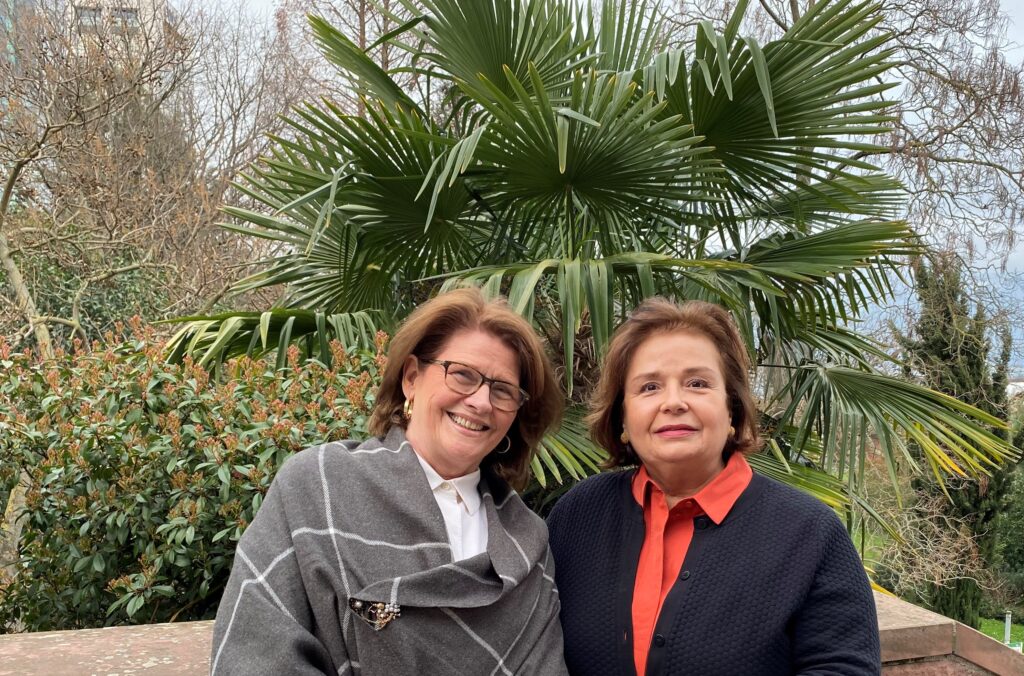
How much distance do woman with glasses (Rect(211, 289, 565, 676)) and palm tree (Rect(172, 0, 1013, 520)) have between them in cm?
135

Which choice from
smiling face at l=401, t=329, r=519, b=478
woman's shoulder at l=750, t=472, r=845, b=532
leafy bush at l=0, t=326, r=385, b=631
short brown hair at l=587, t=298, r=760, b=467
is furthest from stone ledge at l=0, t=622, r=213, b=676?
woman's shoulder at l=750, t=472, r=845, b=532

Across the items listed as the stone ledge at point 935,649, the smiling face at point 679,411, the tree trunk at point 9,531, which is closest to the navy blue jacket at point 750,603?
the smiling face at point 679,411

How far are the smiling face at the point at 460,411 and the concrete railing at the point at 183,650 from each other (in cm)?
87

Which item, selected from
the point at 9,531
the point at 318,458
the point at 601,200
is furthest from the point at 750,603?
the point at 9,531

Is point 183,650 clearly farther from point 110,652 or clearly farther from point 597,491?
point 597,491

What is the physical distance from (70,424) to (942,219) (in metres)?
11.0

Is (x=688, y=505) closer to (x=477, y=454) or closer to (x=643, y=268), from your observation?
(x=477, y=454)

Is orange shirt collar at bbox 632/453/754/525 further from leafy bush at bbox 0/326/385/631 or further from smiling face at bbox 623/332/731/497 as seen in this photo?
leafy bush at bbox 0/326/385/631

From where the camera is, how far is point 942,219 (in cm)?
1123

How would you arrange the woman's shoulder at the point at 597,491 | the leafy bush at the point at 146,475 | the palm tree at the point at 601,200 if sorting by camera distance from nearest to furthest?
1. the woman's shoulder at the point at 597,491
2. the leafy bush at the point at 146,475
3. the palm tree at the point at 601,200

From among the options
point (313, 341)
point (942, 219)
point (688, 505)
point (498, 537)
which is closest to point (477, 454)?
point (498, 537)

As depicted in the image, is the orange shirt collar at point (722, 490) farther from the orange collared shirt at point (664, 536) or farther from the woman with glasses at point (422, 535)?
the woman with glasses at point (422, 535)

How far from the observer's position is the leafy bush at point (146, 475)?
281cm

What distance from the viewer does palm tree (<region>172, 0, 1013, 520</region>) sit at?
3.67m
